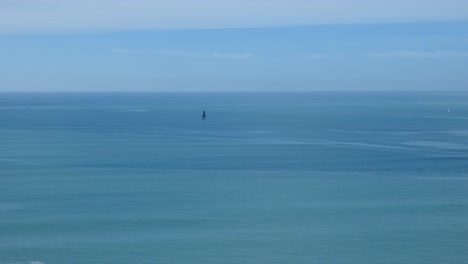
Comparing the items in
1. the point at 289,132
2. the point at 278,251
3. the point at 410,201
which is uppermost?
the point at 289,132

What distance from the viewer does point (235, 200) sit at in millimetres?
37812

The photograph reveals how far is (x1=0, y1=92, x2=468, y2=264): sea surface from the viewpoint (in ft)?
92.4

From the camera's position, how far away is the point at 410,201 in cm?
3709

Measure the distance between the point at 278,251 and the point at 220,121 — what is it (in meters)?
67.7

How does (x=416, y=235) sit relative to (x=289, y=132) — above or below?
below

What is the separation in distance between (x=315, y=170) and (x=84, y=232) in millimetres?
20839

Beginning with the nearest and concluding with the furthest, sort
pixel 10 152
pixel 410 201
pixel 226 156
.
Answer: pixel 410 201 → pixel 226 156 → pixel 10 152

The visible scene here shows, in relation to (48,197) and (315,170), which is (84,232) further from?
(315,170)

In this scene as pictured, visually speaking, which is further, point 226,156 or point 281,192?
point 226,156

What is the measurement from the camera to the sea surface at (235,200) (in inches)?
1109

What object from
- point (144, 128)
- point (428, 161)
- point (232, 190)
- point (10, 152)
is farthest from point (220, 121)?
point (232, 190)

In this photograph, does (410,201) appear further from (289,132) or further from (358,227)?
(289,132)

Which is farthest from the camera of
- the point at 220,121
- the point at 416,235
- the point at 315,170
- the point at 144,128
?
the point at 220,121

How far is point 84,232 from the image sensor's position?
101 ft
